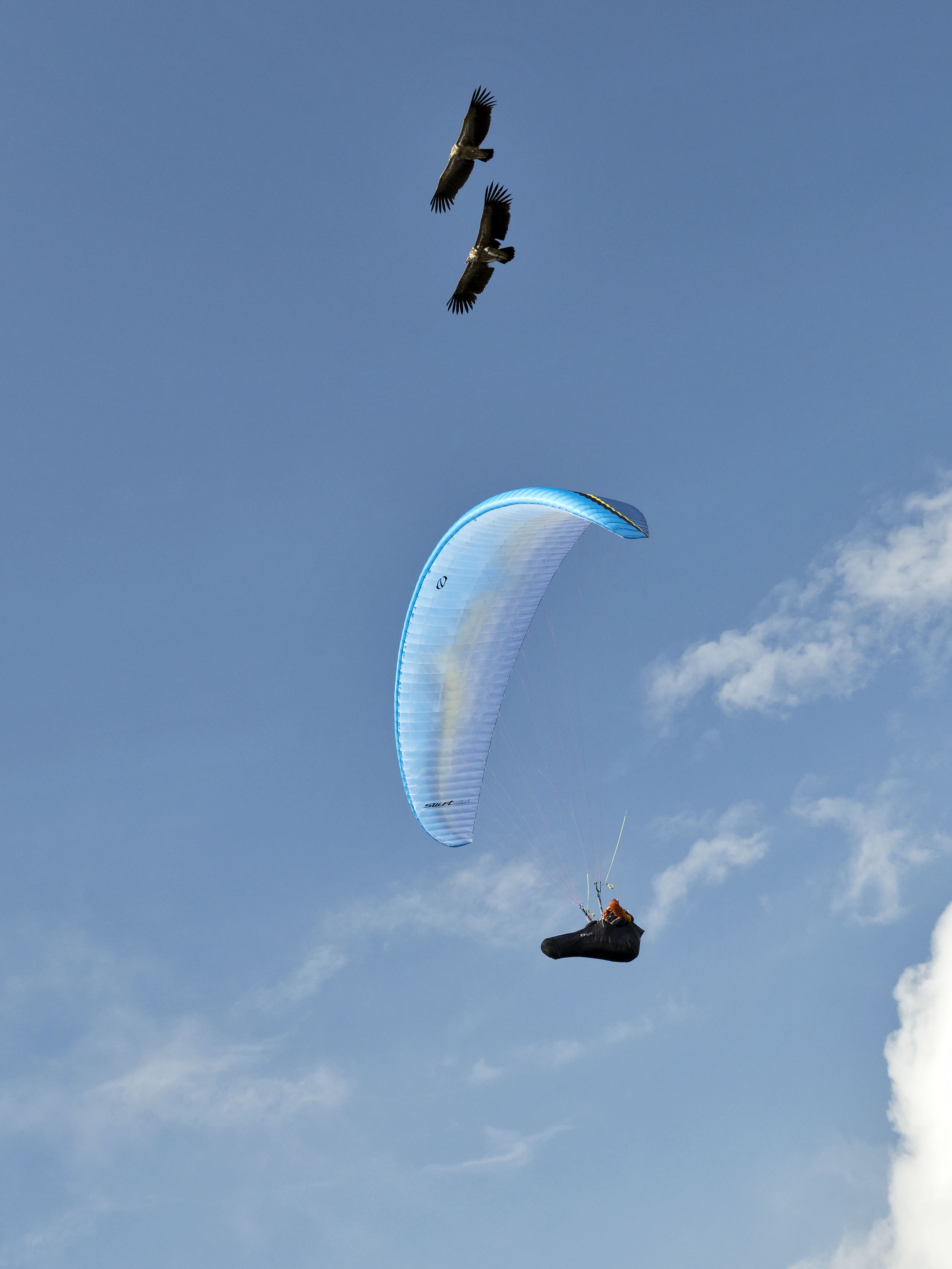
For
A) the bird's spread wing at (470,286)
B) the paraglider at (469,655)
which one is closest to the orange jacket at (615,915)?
the paraglider at (469,655)

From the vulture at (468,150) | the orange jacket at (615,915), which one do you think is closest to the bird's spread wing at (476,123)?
the vulture at (468,150)

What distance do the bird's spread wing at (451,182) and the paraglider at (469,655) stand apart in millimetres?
7764

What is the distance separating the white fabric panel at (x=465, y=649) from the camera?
25875 mm

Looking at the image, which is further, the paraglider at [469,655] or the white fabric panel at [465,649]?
the white fabric panel at [465,649]

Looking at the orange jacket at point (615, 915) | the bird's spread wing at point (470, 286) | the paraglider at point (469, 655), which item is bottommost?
the orange jacket at point (615, 915)

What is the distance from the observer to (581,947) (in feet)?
82.2

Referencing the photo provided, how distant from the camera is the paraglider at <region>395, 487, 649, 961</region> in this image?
82.4 ft

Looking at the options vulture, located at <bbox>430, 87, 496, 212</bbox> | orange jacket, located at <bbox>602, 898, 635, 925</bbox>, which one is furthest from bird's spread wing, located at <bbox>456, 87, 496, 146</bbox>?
orange jacket, located at <bbox>602, 898, 635, 925</bbox>

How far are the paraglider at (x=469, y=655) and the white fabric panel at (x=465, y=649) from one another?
2 cm

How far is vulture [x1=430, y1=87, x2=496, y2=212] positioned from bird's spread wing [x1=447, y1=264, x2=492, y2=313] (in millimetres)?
1954

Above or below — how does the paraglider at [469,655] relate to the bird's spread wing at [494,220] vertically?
below

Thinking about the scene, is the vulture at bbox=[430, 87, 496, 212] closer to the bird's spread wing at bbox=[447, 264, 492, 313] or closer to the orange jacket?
the bird's spread wing at bbox=[447, 264, 492, 313]

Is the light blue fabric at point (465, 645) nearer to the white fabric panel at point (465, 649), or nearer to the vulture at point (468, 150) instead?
the white fabric panel at point (465, 649)

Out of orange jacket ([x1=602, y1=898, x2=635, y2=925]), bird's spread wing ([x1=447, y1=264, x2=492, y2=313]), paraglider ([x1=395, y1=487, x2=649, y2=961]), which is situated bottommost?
orange jacket ([x1=602, y1=898, x2=635, y2=925])
